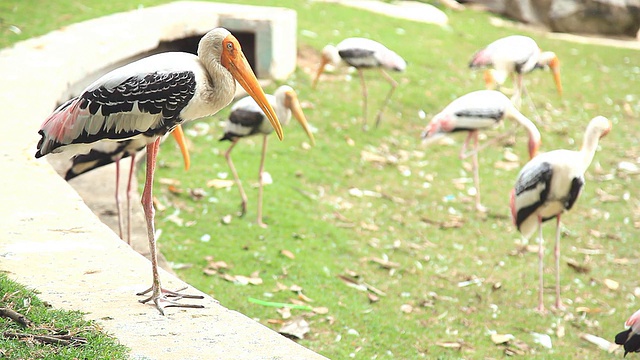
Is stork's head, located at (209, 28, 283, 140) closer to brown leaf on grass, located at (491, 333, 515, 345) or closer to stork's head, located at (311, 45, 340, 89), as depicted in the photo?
brown leaf on grass, located at (491, 333, 515, 345)

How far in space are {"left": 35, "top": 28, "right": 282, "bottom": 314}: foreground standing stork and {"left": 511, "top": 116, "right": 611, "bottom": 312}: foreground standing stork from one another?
292 centimetres

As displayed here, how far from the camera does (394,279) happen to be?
5988 mm

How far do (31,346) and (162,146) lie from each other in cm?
473

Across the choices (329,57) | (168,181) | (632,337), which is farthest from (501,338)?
(329,57)

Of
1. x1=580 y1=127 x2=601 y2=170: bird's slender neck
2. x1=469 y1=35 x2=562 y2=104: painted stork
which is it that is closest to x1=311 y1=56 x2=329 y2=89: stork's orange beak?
x1=469 y1=35 x2=562 y2=104: painted stork

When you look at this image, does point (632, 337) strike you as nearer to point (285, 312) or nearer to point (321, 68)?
point (285, 312)

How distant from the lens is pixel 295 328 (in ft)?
16.0

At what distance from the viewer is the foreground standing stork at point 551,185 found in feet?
18.8

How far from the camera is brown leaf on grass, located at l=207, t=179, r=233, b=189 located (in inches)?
272

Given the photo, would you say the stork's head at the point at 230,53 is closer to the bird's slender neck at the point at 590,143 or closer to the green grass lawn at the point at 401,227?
the green grass lawn at the point at 401,227

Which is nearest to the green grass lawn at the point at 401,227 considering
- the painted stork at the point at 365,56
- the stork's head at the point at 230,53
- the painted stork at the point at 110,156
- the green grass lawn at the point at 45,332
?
the painted stork at the point at 110,156

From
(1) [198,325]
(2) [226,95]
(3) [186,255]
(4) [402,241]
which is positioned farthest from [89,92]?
(4) [402,241]

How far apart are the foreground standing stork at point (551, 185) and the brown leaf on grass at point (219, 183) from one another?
8.19 ft

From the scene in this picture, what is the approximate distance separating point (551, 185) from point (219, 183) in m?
2.87
